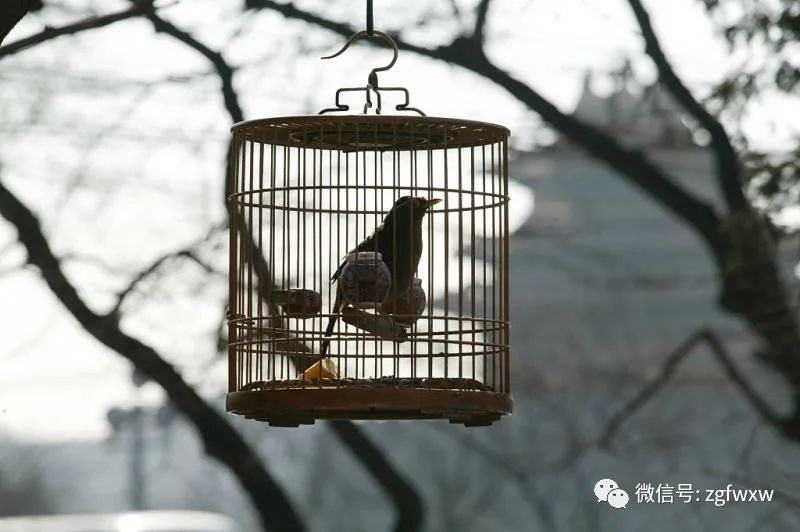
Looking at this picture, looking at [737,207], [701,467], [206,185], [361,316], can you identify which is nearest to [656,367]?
[701,467]

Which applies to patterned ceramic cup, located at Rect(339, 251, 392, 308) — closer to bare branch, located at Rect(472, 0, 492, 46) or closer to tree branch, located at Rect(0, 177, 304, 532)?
tree branch, located at Rect(0, 177, 304, 532)

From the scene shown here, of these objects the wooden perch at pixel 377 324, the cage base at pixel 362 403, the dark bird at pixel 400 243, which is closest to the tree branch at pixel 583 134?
the dark bird at pixel 400 243

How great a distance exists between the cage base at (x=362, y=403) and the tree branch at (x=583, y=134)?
5762 mm

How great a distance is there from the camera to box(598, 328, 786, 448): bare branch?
1038 cm

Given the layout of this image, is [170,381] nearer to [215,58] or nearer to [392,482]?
[392,482]

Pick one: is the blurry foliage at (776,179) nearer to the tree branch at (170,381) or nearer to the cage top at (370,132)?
the cage top at (370,132)

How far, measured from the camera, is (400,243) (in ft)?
15.3

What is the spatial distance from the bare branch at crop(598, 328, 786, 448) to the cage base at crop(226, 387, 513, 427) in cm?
629

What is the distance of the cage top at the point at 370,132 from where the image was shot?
4.30 meters

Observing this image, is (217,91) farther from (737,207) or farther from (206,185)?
(737,207)

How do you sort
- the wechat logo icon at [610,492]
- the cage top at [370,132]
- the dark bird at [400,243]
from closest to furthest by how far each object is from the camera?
the cage top at [370,132] < the dark bird at [400,243] < the wechat logo icon at [610,492]

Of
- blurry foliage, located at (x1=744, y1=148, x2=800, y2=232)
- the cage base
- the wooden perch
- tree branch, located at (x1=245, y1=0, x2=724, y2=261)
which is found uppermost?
tree branch, located at (x1=245, y1=0, x2=724, y2=261)

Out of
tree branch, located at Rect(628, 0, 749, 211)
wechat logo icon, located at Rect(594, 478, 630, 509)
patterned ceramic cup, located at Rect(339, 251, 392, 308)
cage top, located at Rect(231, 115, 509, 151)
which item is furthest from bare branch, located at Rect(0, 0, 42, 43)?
wechat logo icon, located at Rect(594, 478, 630, 509)

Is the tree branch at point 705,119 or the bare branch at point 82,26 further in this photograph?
the tree branch at point 705,119
